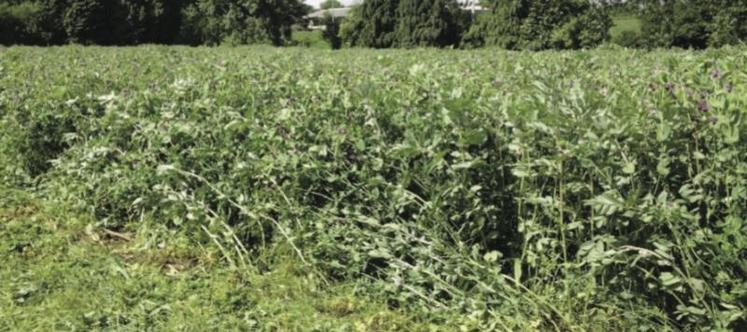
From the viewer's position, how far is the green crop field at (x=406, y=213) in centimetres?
239

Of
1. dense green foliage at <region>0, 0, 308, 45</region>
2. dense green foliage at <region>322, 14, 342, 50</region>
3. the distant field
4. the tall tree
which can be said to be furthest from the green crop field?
dense green foliage at <region>322, 14, 342, 50</region>

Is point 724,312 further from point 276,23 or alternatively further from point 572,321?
point 276,23

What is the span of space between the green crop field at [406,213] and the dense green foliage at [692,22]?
30689mm

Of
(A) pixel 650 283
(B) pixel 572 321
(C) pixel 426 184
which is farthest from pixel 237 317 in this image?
(A) pixel 650 283

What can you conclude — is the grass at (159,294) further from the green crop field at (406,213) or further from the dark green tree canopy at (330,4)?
the dark green tree canopy at (330,4)

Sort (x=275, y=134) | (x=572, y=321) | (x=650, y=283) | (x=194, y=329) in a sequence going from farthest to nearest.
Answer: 1. (x=275, y=134)
2. (x=194, y=329)
3. (x=572, y=321)
4. (x=650, y=283)

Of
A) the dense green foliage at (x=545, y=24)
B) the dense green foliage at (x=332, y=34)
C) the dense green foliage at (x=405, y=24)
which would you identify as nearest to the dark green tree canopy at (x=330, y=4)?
the dense green foliage at (x=332, y=34)

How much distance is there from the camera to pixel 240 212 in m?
3.75

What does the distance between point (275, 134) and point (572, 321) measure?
1.77 m

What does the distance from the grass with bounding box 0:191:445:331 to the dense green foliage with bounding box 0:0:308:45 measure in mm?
37379

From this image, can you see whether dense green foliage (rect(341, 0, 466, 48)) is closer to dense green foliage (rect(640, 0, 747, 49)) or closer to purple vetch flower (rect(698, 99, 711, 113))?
dense green foliage (rect(640, 0, 747, 49))

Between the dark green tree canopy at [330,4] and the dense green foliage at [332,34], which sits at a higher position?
the dark green tree canopy at [330,4]

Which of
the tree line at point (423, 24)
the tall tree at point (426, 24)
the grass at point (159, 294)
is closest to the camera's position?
the grass at point (159, 294)

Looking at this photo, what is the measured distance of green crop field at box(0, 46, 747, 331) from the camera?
94.2 inches
